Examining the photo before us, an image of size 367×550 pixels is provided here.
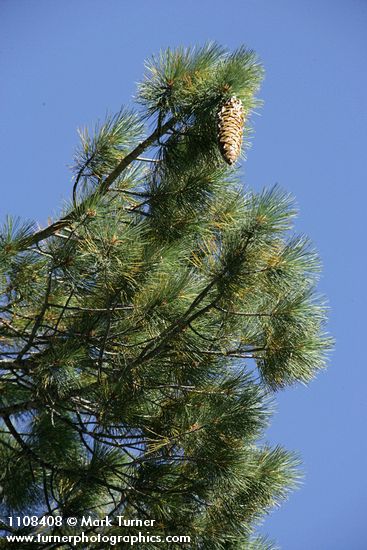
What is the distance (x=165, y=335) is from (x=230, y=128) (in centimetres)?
56

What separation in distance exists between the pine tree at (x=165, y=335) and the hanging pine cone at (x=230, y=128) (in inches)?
1.9

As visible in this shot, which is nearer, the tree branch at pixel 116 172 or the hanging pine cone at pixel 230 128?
the hanging pine cone at pixel 230 128

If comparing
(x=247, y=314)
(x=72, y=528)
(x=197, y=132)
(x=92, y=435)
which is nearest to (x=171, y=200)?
(x=197, y=132)

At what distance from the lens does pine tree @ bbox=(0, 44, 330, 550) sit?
2.80 meters

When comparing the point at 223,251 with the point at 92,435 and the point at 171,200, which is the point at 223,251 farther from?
the point at 92,435

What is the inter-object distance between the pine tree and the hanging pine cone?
5cm

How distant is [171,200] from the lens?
10.0ft

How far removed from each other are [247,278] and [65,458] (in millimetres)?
829

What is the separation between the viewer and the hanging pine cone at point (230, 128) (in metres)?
2.75

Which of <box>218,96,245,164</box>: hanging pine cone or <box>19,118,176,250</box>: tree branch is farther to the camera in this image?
<box>19,118,176,250</box>: tree branch

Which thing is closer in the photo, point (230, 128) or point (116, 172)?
point (230, 128)

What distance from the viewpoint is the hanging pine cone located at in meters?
2.75

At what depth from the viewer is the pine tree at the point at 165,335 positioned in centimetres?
280

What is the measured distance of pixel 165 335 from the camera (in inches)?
113
